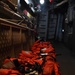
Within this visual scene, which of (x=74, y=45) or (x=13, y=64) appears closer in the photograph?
(x=13, y=64)

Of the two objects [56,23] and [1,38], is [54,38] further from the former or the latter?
[1,38]

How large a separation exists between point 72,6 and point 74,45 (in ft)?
7.84

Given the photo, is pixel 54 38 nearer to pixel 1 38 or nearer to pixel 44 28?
pixel 44 28

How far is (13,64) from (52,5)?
882 centimetres

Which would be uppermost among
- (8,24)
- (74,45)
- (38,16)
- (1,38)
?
(38,16)

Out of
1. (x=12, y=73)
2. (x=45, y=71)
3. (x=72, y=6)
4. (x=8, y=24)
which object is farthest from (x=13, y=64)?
(x=72, y=6)

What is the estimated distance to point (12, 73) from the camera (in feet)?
4.99

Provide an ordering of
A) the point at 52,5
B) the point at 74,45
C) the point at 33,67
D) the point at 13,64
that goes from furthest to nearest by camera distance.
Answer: the point at 52,5
the point at 74,45
the point at 33,67
the point at 13,64

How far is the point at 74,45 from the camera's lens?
6.23 metres

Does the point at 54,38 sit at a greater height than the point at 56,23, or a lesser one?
lesser

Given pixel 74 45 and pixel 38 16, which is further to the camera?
pixel 38 16

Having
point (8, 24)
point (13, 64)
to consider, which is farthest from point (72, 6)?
point (13, 64)

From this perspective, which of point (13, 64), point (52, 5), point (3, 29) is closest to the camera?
point (13, 64)

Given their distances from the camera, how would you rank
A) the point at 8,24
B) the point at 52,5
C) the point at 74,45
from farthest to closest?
1. the point at 52,5
2. the point at 74,45
3. the point at 8,24
